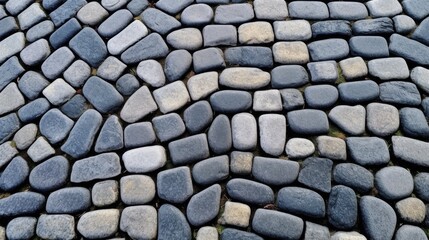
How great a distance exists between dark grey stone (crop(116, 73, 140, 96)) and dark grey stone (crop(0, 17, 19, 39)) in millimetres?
769

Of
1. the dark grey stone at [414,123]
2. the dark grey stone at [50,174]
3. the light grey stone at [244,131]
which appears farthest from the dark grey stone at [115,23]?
the dark grey stone at [414,123]

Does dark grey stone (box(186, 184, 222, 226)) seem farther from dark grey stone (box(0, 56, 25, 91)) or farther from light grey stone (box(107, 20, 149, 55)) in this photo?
dark grey stone (box(0, 56, 25, 91))

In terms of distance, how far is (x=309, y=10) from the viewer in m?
2.32

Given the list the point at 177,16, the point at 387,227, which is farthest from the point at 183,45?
the point at 387,227

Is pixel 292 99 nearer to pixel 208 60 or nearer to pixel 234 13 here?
pixel 208 60

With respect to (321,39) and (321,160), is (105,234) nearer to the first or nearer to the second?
(321,160)

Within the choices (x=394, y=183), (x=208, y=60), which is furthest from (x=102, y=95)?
(x=394, y=183)

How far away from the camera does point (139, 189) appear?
1848mm

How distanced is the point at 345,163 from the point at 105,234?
1102mm

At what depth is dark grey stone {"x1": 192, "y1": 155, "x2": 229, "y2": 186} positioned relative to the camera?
1840 mm

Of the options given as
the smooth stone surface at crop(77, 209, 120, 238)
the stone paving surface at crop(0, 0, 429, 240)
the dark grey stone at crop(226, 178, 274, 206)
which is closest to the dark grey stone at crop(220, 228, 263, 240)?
the stone paving surface at crop(0, 0, 429, 240)

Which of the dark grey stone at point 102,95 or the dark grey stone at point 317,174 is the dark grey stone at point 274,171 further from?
the dark grey stone at point 102,95

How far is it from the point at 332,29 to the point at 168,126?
1037mm

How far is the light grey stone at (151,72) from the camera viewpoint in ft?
6.94
